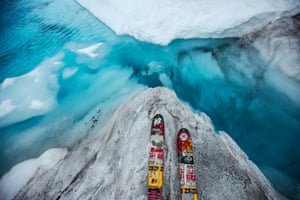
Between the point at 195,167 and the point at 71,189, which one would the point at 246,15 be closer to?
the point at 195,167

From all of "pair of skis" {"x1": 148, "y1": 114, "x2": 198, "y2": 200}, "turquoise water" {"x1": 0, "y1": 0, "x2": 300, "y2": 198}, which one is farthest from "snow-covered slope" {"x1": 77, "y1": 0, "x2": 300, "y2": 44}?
"pair of skis" {"x1": 148, "y1": 114, "x2": 198, "y2": 200}

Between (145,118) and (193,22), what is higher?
(193,22)

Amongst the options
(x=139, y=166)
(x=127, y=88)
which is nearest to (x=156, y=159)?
(x=139, y=166)

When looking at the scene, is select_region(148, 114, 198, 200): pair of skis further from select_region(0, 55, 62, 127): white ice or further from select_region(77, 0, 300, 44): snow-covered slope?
select_region(77, 0, 300, 44): snow-covered slope

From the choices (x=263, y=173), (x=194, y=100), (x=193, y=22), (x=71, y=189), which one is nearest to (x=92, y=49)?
(x=193, y=22)

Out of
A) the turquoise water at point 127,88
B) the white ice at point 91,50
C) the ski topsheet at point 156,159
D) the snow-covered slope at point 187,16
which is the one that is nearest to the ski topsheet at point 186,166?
the ski topsheet at point 156,159

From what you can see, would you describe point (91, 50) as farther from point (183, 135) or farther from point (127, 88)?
point (183, 135)

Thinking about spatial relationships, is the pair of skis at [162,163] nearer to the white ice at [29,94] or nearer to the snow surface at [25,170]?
the snow surface at [25,170]
